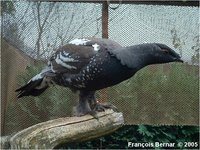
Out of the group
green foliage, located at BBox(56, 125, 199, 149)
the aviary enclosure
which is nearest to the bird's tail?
the aviary enclosure

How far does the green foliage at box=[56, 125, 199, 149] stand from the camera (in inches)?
108

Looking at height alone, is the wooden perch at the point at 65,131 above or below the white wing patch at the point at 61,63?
below

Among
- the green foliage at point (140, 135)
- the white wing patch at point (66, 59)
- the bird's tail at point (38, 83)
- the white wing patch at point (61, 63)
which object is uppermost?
the white wing patch at point (66, 59)

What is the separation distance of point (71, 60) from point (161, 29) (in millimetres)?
1024

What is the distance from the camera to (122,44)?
2.62 m

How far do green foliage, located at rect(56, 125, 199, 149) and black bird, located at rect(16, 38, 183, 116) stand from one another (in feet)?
2.99

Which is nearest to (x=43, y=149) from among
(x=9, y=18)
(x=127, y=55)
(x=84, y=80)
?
(x=84, y=80)

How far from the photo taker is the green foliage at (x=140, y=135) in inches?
108

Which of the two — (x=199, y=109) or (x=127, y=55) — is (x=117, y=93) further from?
(x=127, y=55)

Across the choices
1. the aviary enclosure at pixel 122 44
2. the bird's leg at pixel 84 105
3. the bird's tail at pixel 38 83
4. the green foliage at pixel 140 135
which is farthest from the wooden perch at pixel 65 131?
the green foliage at pixel 140 135

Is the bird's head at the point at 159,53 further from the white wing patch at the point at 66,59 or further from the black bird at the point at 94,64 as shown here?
the white wing patch at the point at 66,59

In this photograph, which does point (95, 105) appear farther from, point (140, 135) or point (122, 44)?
point (140, 135)

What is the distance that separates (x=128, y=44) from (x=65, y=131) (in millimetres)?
987

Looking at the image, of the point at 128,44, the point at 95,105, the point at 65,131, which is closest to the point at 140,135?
the point at 128,44
